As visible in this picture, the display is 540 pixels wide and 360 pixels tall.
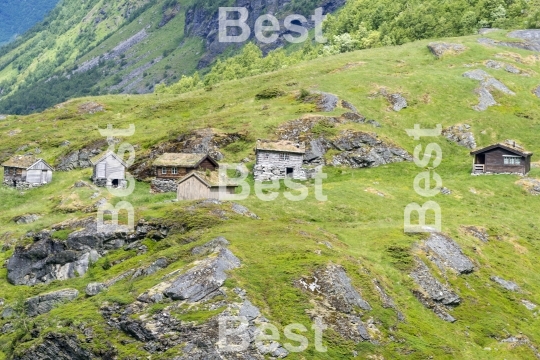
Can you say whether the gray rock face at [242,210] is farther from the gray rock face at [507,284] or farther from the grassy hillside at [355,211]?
the gray rock face at [507,284]

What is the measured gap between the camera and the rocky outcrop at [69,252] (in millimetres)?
77000

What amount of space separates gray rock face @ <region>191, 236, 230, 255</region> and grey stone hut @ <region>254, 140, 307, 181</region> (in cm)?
3630

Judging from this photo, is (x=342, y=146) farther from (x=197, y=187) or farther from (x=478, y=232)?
(x=478, y=232)

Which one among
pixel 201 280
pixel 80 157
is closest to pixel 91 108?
pixel 80 157

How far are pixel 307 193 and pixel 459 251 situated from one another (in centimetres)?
2220

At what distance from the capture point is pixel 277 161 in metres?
106

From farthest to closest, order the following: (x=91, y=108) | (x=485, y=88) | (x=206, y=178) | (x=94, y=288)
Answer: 1. (x=91, y=108)
2. (x=485, y=88)
3. (x=206, y=178)
4. (x=94, y=288)

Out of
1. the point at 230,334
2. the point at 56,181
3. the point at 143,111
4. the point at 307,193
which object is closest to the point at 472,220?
the point at 307,193

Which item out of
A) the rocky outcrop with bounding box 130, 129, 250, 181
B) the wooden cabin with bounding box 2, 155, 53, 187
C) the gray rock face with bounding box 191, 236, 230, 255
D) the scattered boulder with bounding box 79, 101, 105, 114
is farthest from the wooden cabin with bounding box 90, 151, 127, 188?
the scattered boulder with bounding box 79, 101, 105, 114

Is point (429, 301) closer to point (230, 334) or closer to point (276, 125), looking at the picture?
point (230, 334)

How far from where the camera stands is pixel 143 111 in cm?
14825

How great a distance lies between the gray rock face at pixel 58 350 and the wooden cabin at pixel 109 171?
147 ft

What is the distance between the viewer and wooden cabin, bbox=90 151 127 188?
105688mm

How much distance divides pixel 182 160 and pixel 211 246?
121ft
